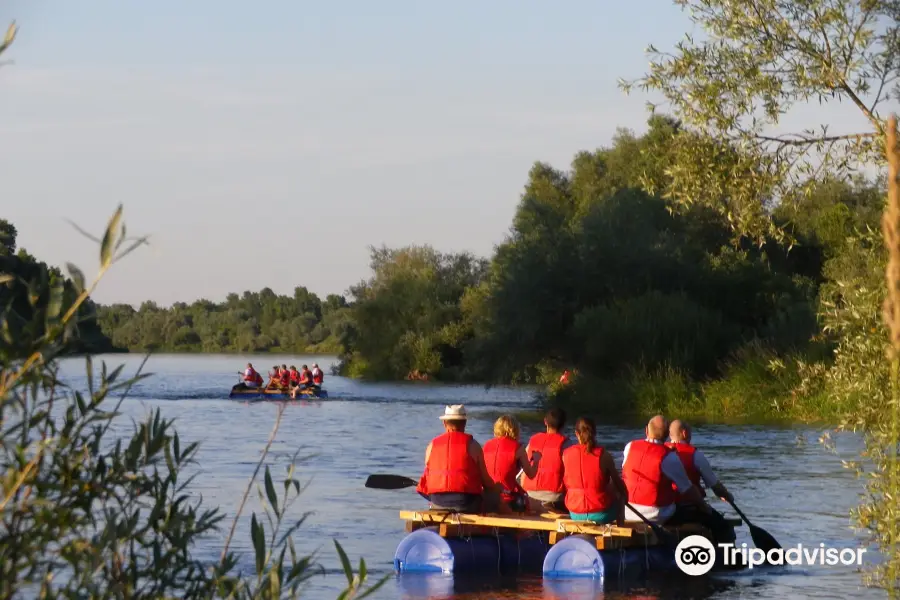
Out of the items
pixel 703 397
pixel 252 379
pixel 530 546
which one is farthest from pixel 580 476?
pixel 252 379

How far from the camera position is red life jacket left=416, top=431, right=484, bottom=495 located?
12445mm

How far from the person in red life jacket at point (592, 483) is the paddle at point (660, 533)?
32 cm

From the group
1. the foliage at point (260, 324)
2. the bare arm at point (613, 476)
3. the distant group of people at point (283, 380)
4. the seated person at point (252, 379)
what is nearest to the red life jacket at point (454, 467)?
the bare arm at point (613, 476)

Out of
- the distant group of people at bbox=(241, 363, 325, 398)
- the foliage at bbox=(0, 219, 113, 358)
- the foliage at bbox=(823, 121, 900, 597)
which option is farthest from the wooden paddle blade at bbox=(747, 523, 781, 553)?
the distant group of people at bbox=(241, 363, 325, 398)

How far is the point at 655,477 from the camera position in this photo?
12539mm

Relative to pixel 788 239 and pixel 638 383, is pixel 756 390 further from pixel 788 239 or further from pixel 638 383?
pixel 788 239

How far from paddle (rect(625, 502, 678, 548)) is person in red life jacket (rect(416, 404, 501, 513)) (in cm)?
139

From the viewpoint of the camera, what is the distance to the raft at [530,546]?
472 inches

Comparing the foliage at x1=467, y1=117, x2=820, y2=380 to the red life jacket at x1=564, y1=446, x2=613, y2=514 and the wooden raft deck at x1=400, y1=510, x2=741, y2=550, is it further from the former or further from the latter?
the red life jacket at x1=564, y1=446, x2=613, y2=514

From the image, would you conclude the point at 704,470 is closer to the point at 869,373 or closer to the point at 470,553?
the point at 470,553

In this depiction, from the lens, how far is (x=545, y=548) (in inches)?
505

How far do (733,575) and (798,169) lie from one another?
5.09m

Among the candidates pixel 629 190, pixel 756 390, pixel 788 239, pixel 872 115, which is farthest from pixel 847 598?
pixel 629 190

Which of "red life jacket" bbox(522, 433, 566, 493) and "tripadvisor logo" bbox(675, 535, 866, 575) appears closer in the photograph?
"tripadvisor logo" bbox(675, 535, 866, 575)
